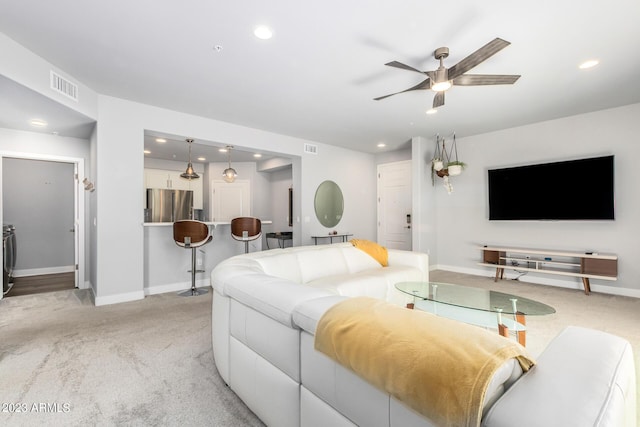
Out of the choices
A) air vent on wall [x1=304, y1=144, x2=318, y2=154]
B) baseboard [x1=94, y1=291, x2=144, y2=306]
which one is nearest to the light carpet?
baseboard [x1=94, y1=291, x2=144, y2=306]

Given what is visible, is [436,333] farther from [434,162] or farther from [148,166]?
[148,166]

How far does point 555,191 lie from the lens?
15.0ft

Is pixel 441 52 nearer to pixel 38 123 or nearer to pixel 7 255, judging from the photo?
pixel 38 123

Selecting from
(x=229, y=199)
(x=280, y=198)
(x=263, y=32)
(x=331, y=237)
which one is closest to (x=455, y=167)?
(x=331, y=237)

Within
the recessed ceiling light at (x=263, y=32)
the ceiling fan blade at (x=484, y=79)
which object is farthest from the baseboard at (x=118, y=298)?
the ceiling fan blade at (x=484, y=79)

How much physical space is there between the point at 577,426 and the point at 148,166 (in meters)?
8.02

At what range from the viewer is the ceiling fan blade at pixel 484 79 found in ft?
8.36

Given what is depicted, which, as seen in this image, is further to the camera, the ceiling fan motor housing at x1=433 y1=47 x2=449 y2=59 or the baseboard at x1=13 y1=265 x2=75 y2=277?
the baseboard at x1=13 y1=265 x2=75 y2=277

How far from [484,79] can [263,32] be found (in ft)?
6.24

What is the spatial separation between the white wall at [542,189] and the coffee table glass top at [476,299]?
2872mm

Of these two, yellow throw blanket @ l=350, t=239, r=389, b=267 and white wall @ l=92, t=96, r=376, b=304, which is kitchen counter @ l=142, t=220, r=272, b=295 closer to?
white wall @ l=92, t=96, r=376, b=304

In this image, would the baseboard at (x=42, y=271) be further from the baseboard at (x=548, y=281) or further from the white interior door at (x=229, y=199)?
the baseboard at (x=548, y=281)

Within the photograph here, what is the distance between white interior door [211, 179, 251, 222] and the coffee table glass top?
5615mm

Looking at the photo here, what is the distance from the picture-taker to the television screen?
13.8ft
